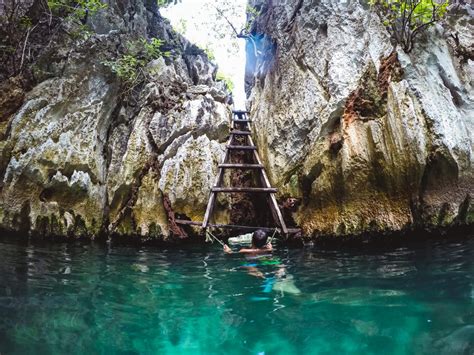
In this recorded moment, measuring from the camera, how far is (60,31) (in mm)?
10180

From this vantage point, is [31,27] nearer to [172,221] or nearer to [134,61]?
[134,61]

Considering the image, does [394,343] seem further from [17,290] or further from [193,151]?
[193,151]

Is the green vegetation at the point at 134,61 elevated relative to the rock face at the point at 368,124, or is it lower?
elevated

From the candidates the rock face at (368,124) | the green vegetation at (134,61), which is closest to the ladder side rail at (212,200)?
the rock face at (368,124)

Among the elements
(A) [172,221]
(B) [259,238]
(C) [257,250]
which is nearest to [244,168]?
(A) [172,221]

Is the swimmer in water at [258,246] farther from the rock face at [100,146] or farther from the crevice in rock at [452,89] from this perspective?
the crevice in rock at [452,89]

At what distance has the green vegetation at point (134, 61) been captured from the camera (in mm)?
9555

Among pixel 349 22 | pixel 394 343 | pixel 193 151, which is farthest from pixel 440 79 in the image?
pixel 394 343

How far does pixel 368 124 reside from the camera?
724cm

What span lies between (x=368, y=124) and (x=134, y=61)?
6.61 meters

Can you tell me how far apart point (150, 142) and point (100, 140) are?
5.01 ft

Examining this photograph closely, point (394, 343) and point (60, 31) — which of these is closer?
point (394, 343)

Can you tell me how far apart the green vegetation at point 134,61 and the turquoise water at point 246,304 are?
570 cm

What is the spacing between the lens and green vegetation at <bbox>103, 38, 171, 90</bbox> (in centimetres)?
955
